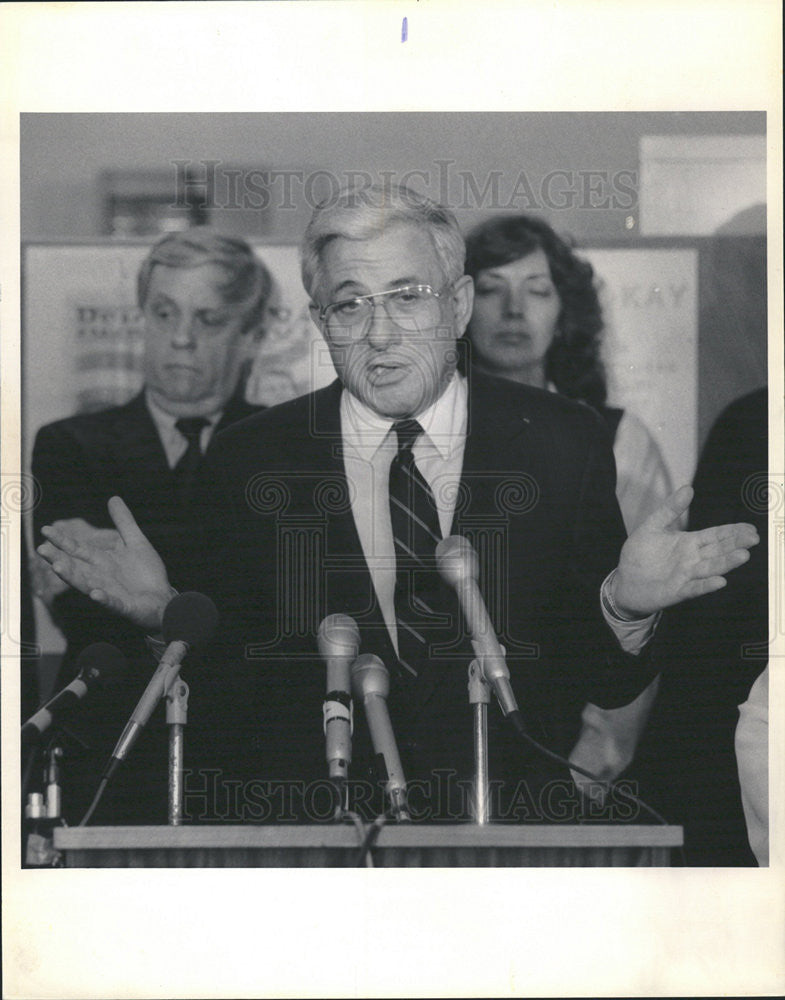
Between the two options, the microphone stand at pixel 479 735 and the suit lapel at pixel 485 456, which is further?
the suit lapel at pixel 485 456

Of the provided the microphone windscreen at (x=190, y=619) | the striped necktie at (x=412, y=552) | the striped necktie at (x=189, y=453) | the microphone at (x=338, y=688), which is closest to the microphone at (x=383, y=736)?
the microphone at (x=338, y=688)

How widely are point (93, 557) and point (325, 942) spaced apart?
4.09ft

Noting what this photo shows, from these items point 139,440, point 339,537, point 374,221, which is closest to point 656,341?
point 374,221

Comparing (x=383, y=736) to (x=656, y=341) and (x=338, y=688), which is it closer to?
(x=338, y=688)

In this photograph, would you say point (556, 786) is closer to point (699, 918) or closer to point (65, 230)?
point (699, 918)

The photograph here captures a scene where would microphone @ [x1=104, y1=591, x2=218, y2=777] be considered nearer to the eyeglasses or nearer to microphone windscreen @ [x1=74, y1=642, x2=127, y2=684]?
microphone windscreen @ [x1=74, y1=642, x2=127, y2=684]

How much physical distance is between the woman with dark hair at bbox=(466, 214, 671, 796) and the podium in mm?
270

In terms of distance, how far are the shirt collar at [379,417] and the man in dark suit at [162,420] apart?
286 millimetres

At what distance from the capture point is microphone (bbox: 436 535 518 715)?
509 cm

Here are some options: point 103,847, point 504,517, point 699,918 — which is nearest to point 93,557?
point 103,847

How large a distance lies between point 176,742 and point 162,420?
2.92 feet

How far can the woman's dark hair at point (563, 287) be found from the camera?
5.12 m

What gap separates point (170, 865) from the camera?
16.3ft

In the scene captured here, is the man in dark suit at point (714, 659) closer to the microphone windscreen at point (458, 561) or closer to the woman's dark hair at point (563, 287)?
the woman's dark hair at point (563, 287)
